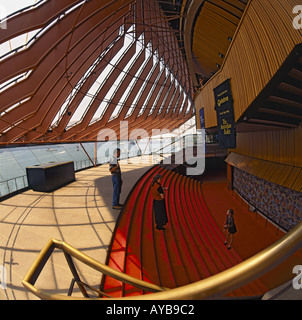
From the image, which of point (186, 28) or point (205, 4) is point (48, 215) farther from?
point (186, 28)

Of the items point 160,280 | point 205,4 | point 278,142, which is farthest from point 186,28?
point 160,280

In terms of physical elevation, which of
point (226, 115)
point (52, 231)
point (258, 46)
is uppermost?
point (258, 46)

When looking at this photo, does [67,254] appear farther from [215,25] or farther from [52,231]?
[215,25]

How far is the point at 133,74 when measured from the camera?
17625 mm

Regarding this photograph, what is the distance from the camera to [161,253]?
5555 millimetres

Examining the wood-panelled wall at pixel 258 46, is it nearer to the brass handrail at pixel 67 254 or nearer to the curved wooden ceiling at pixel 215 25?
the curved wooden ceiling at pixel 215 25

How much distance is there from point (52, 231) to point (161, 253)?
10.5 feet

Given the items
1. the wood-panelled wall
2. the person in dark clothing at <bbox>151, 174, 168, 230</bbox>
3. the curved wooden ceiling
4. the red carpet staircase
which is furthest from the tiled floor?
the curved wooden ceiling

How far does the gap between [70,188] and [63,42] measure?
26.4 ft

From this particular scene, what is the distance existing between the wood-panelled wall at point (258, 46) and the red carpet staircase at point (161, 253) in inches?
206

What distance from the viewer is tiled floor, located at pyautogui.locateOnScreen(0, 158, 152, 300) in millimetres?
3436

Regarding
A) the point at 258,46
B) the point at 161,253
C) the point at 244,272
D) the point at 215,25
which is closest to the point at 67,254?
the point at 244,272

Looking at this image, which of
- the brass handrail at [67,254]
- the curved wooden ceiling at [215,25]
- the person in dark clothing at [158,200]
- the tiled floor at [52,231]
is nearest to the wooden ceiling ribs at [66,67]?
the curved wooden ceiling at [215,25]

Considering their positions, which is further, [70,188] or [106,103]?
[106,103]
